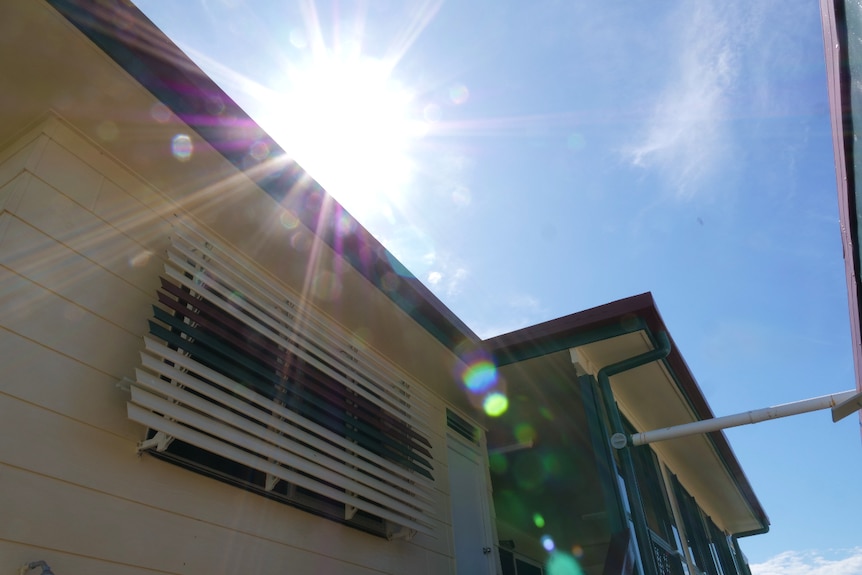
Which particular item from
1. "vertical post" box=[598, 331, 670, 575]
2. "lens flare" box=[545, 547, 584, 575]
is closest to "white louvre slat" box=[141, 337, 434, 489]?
"vertical post" box=[598, 331, 670, 575]

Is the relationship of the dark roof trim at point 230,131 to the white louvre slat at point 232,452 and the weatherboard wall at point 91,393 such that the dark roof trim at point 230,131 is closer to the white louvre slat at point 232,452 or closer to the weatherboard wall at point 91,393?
the weatherboard wall at point 91,393

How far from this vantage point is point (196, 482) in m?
2.18

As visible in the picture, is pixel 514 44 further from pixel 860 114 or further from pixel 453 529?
pixel 453 529

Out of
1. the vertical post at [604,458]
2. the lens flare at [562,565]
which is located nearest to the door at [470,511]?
the vertical post at [604,458]

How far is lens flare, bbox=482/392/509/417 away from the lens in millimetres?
4738

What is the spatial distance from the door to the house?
43 millimetres

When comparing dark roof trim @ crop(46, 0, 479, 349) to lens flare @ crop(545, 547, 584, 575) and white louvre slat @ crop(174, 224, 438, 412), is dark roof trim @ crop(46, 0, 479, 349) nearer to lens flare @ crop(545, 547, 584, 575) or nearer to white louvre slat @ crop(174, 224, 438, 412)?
white louvre slat @ crop(174, 224, 438, 412)

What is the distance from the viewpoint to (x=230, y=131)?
7.64 ft

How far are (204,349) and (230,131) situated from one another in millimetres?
954

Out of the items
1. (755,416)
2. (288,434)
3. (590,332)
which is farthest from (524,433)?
(288,434)

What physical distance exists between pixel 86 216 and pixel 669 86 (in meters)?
4.22

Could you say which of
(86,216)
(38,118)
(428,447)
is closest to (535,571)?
(428,447)

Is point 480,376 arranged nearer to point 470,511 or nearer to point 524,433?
point 470,511

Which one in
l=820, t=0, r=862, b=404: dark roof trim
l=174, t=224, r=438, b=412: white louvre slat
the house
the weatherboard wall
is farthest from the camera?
l=174, t=224, r=438, b=412: white louvre slat
